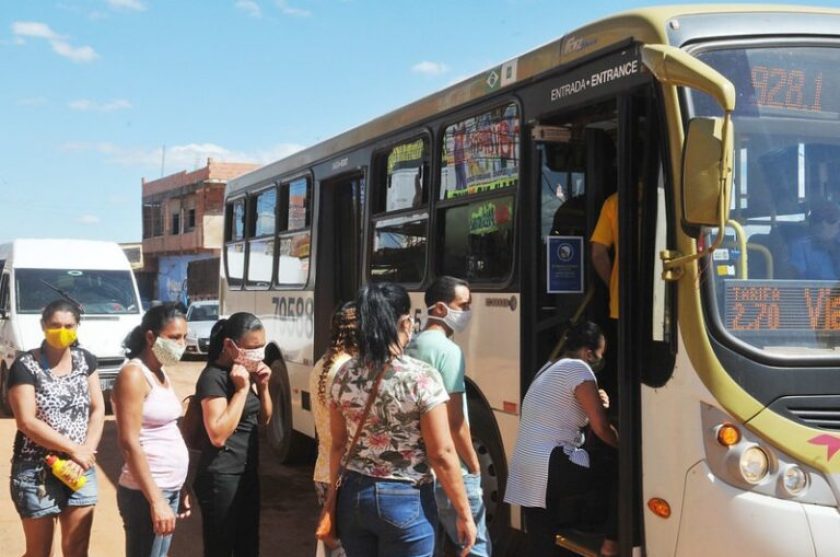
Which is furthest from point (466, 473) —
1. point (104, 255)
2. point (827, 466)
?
point (104, 255)

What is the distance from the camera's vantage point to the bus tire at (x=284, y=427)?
9.33m

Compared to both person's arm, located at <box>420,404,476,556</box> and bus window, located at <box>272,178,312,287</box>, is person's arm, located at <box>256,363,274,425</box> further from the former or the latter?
Answer: bus window, located at <box>272,178,312,287</box>

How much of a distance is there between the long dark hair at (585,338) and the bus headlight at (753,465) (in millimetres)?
1071

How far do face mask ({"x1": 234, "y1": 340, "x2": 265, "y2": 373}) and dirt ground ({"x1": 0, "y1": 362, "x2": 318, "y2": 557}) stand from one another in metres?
2.60

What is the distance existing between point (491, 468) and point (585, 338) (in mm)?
1479

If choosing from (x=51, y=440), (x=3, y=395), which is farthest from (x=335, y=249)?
(x=3, y=395)

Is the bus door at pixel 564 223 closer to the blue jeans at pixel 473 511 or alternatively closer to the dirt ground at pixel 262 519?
the blue jeans at pixel 473 511

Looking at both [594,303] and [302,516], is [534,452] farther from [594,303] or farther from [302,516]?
[302,516]

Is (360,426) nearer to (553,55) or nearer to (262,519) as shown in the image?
(553,55)

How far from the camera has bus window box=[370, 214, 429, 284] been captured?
631 cm

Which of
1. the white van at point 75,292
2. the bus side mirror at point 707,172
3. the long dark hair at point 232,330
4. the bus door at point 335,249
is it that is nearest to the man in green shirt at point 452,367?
the long dark hair at point 232,330

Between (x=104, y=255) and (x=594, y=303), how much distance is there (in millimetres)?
10729

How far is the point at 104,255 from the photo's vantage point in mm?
14055

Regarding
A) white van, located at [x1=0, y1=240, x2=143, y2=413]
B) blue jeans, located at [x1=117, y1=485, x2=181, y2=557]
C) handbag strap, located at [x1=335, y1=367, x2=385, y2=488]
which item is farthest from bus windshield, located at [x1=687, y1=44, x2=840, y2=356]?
white van, located at [x1=0, y1=240, x2=143, y2=413]
